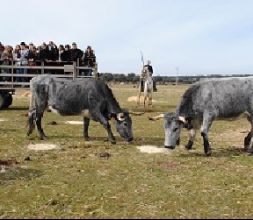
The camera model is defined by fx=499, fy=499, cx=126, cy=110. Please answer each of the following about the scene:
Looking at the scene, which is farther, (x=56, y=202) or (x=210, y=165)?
(x=210, y=165)

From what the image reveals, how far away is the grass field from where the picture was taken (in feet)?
25.0

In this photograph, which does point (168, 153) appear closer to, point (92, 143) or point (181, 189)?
point (92, 143)

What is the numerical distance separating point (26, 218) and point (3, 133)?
918 cm

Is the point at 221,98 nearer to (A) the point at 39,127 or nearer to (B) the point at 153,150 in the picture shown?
(B) the point at 153,150

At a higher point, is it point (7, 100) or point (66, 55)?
point (66, 55)

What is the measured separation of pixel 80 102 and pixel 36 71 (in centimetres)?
1074

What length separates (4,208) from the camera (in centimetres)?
766

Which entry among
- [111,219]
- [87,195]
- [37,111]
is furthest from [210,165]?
[37,111]

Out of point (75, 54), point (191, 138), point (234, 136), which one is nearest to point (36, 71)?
point (75, 54)

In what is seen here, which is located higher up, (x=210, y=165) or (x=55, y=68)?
(x=55, y=68)

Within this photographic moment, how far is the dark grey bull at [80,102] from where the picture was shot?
14.4m

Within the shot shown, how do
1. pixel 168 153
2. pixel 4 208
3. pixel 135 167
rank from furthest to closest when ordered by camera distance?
pixel 168 153, pixel 135 167, pixel 4 208

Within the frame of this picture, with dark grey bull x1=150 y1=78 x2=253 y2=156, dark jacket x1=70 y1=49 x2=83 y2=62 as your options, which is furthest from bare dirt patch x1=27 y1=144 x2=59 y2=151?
dark jacket x1=70 y1=49 x2=83 y2=62

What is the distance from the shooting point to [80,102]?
1488 cm
